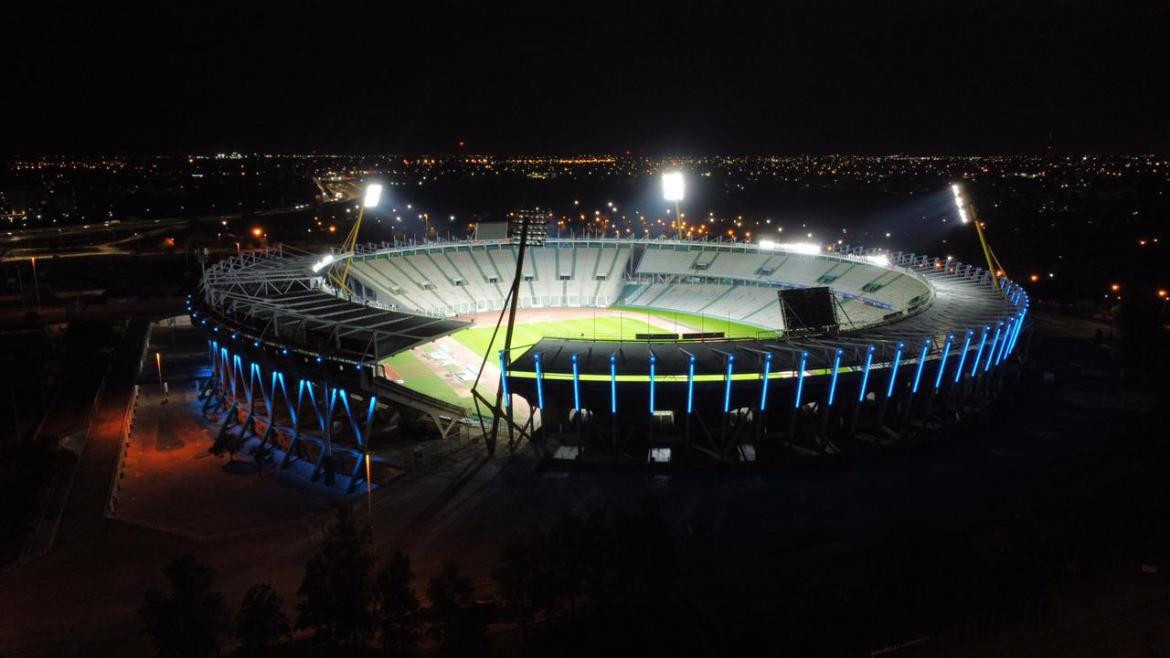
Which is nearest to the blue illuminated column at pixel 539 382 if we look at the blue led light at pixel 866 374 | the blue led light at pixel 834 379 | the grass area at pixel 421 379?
the grass area at pixel 421 379

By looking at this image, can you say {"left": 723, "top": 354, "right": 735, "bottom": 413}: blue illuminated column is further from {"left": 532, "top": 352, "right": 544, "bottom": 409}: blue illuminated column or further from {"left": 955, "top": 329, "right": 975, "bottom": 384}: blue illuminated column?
{"left": 955, "top": 329, "right": 975, "bottom": 384}: blue illuminated column

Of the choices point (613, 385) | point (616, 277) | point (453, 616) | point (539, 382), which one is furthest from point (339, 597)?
point (616, 277)

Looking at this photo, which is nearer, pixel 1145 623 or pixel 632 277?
pixel 1145 623

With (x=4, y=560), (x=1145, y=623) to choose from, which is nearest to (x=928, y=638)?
(x=1145, y=623)

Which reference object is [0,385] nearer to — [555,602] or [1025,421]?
[555,602]

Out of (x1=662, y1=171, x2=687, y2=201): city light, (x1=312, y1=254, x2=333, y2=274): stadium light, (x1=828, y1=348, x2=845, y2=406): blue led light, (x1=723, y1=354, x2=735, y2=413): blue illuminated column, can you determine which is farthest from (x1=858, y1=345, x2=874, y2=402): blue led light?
(x1=662, y1=171, x2=687, y2=201): city light

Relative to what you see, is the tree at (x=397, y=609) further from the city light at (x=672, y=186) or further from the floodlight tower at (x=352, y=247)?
the city light at (x=672, y=186)
